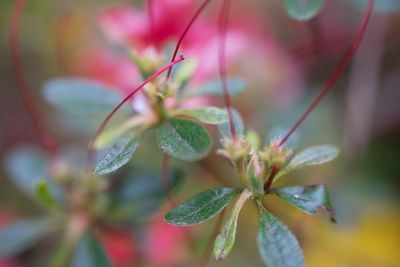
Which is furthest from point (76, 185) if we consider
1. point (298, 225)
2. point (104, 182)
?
point (298, 225)

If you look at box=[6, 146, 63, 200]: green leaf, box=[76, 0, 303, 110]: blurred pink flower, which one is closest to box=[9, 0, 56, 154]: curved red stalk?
box=[76, 0, 303, 110]: blurred pink flower

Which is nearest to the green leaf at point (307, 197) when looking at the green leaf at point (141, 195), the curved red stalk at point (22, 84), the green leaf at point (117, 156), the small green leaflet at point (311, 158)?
the small green leaflet at point (311, 158)

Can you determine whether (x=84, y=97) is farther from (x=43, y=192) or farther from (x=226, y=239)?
(x=226, y=239)

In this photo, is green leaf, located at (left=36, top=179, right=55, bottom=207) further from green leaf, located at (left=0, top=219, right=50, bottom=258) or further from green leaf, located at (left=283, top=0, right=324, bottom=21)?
green leaf, located at (left=283, top=0, right=324, bottom=21)

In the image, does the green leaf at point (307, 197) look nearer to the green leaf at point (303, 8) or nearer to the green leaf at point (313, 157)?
the green leaf at point (313, 157)

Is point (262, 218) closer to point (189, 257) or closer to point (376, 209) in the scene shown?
point (189, 257)
